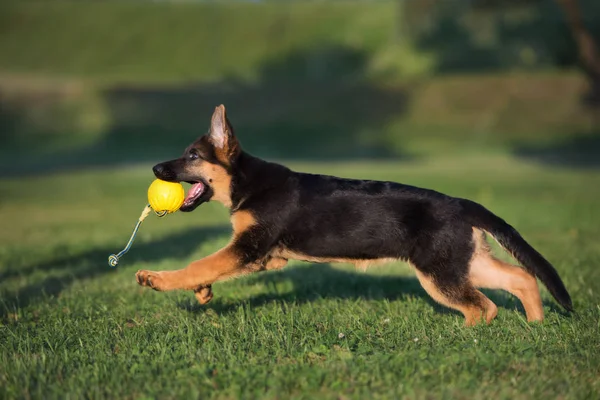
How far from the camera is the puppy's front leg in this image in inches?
242

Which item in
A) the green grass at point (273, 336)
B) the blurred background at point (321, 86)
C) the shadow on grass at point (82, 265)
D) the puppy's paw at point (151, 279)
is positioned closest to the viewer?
the green grass at point (273, 336)

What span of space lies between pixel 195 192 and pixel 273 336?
1560 mm

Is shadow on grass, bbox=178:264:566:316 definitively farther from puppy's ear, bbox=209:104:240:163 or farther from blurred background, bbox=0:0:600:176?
blurred background, bbox=0:0:600:176

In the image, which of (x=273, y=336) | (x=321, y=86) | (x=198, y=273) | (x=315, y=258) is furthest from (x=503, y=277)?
(x=321, y=86)

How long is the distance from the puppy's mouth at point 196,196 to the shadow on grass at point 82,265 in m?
2.13

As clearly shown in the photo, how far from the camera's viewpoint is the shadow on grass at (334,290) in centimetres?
755

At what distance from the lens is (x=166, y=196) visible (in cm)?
670

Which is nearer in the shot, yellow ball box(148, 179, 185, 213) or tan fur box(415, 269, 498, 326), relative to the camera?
tan fur box(415, 269, 498, 326)

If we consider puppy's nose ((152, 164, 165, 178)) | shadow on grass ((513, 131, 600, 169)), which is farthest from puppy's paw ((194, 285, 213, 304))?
shadow on grass ((513, 131, 600, 169))

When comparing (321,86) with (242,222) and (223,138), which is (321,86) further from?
(242,222)

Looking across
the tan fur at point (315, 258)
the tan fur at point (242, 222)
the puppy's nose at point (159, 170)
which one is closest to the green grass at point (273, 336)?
the tan fur at point (315, 258)

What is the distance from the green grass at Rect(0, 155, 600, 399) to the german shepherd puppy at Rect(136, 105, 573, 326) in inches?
14.5

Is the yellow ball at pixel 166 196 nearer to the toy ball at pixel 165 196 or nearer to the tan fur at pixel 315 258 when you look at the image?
the toy ball at pixel 165 196

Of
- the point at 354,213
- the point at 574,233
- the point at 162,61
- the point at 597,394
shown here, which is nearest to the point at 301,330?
the point at 354,213
